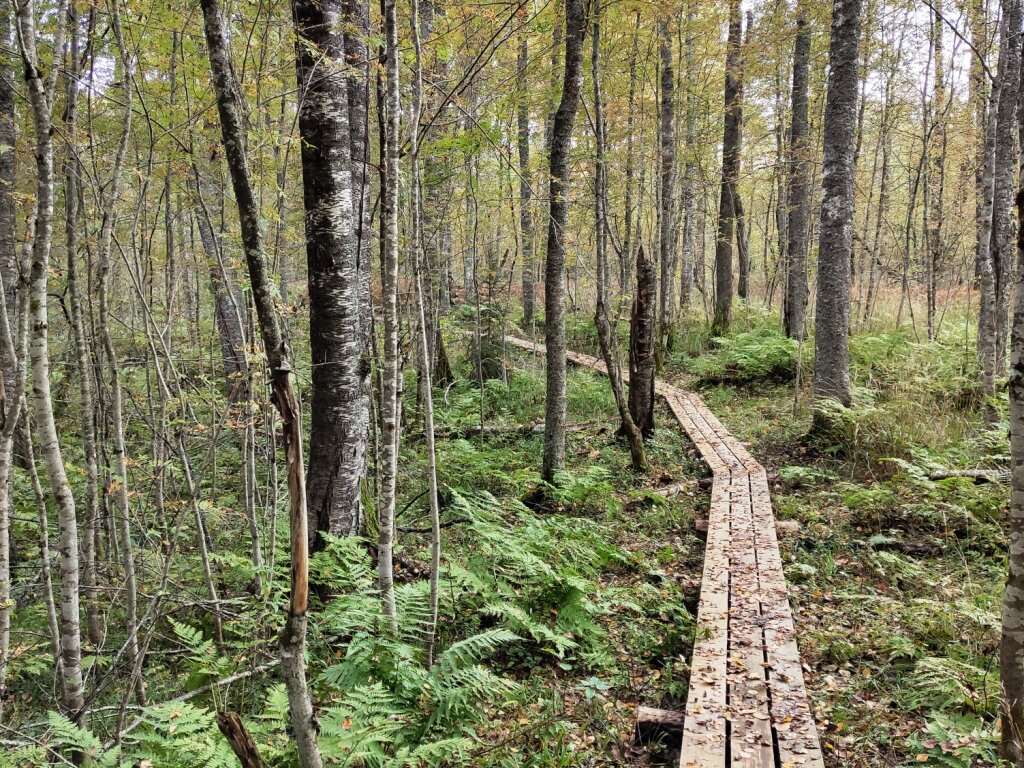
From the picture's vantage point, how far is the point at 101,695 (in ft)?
14.3

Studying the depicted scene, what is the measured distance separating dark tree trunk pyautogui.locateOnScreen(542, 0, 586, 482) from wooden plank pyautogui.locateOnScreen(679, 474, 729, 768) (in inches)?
93.0

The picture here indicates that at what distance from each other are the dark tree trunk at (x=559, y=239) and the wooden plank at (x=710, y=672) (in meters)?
2.36

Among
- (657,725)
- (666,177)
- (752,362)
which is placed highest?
(666,177)

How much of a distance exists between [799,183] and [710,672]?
1290 cm

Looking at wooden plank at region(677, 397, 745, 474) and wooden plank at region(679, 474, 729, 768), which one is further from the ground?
wooden plank at region(677, 397, 745, 474)

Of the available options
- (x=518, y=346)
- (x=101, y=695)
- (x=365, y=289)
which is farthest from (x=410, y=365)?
(x=101, y=695)

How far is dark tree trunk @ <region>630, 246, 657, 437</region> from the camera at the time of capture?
28.7 feet

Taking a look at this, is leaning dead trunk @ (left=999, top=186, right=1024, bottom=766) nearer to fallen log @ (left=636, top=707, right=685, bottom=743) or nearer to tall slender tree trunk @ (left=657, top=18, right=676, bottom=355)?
fallen log @ (left=636, top=707, right=685, bottom=743)

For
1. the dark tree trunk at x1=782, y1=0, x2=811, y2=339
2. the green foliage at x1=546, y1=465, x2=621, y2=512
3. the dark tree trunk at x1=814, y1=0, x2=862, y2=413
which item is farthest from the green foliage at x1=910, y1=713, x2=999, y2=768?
the dark tree trunk at x1=782, y1=0, x2=811, y2=339

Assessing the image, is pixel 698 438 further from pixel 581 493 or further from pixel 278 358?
pixel 278 358

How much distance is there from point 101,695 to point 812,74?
19.5 meters

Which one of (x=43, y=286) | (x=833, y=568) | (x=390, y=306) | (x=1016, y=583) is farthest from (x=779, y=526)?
(x=43, y=286)

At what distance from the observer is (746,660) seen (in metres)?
3.86

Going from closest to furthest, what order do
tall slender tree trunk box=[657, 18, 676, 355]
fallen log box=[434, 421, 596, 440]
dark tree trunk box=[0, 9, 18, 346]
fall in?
dark tree trunk box=[0, 9, 18, 346]
fallen log box=[434, 421, 596, 440]
tall slender tree trunk box=[657, 18, 676, 355]
